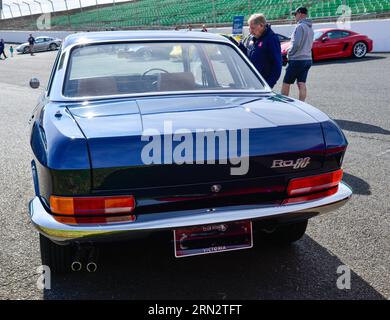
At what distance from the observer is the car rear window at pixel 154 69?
3.11m

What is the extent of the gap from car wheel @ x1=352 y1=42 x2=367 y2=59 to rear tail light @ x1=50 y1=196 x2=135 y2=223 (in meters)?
15.6

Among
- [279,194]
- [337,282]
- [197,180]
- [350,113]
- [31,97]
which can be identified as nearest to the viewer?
[197,180]

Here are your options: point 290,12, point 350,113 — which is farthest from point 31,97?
point 290,12

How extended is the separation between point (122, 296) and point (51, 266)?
0.48m

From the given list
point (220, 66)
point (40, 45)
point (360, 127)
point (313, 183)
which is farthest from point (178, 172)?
point (40, 45)

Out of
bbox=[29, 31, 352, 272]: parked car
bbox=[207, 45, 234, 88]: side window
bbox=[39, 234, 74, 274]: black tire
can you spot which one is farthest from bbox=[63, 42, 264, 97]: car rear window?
bbox=[39, 234, 74, 274]: black tire

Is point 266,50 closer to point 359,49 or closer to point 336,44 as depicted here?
point 336,44

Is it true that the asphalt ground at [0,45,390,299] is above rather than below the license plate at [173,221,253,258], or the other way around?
below

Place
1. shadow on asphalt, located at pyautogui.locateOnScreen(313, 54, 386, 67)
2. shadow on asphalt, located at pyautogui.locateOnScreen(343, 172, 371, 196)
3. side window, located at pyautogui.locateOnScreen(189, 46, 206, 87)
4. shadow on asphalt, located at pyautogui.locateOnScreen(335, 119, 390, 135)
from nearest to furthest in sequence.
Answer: side window, located at pyautogui.locateOnScreen(189, 46, 206, 87) < shadow on asphalt, located at pyautogui.locateOnScreen(343, 172, 371, 196) < shadow on asphalt, located at pyautogui.locateOnScreen(335, 119, 390, 135) < shadow on asphalt, located at pyautogui.locateOnScreen(313, 54, 386, 67)

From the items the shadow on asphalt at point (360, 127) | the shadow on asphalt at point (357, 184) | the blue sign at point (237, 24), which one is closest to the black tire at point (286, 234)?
the shadow on asphalt at point (357, 184)

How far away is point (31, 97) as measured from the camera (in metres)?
11.1

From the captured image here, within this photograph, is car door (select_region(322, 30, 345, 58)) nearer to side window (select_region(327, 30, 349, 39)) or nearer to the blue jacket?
side window (select_region(327, 30, 349, 39))

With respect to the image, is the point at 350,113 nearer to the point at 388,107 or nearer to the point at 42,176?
the point at 388,107

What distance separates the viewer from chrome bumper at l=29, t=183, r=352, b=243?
2139 mm
